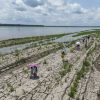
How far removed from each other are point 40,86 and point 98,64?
7498 mm

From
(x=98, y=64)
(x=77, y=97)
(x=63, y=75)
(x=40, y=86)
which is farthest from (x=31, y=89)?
(x=98, y=64)

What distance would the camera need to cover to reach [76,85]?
923 cm

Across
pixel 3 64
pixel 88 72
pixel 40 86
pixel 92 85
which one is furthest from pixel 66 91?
pixel 3 64

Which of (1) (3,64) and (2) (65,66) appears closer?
(2) (65,66)

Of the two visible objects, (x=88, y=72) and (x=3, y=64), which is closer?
(x=88, y=72)

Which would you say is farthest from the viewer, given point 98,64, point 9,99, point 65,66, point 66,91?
point 98,64

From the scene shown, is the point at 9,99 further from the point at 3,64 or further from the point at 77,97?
the point at 3,64

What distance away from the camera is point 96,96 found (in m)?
8.45

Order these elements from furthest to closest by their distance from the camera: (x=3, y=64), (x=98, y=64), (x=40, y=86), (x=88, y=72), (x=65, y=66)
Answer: (x=98, y=64), (x=3, y=64), (x=65, y=66), (x=88, y=72), (x=40, y=86)

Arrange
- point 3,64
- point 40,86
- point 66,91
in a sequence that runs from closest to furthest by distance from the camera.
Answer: point 66,91 → point 40,86 → point 3,64

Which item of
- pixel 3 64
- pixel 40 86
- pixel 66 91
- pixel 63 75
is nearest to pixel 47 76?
pixel 63 75

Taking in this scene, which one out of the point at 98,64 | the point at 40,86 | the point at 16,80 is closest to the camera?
the point at 40,86

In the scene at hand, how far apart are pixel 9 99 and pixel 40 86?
189 centimetres

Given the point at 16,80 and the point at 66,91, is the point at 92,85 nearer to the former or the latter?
the point at 66,91
